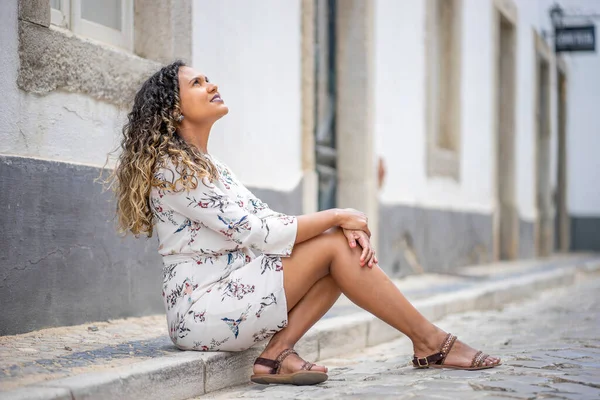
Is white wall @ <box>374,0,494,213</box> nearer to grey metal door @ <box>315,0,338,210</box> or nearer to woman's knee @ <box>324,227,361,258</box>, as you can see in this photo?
grey metal door @ <box>315,0,338,210</box>

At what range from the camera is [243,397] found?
3.37 metres

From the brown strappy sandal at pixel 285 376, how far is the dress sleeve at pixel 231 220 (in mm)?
454

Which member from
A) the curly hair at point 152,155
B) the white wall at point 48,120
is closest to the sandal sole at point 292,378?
the curly hair at point 152,155

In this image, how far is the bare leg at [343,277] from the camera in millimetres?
3465

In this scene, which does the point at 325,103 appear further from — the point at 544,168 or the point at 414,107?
the point at 544,168

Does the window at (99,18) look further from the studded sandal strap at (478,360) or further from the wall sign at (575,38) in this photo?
the wall sign at (575,38)

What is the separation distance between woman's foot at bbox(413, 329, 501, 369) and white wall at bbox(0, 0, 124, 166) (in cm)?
196

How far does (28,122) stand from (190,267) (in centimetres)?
112

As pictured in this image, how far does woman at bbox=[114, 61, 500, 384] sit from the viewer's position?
3.37 metres

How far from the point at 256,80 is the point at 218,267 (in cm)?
266

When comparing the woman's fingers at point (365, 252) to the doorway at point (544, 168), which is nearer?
the woman's fingers at point (365, 252)

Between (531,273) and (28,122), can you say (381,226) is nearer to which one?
(531,273)

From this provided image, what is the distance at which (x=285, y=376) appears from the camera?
11.2 feet

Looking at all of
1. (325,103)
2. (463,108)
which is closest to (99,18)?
(325,103)
